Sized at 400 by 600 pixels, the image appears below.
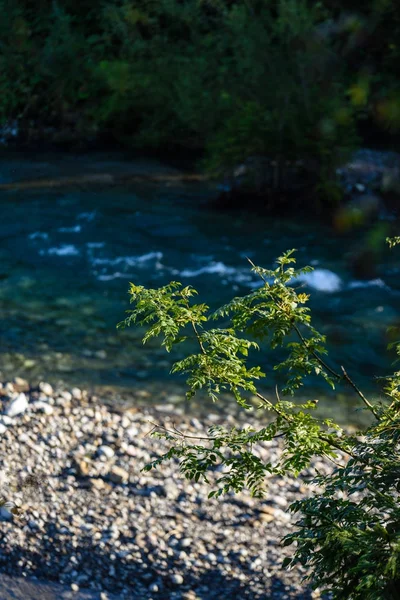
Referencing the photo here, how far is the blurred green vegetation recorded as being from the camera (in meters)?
10.0

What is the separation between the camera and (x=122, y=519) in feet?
13.7

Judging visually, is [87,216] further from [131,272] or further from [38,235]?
[131,272]

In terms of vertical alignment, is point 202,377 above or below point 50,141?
above

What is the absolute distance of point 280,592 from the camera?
3.65 m

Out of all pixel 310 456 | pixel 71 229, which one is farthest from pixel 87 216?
pixel 310 456

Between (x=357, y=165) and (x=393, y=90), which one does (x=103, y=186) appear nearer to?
(x=357, y=165)

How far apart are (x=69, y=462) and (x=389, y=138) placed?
903cm

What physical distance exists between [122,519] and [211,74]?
912 cm

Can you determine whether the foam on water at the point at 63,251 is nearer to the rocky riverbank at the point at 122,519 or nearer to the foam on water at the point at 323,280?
the foam on water at the point at 323,280

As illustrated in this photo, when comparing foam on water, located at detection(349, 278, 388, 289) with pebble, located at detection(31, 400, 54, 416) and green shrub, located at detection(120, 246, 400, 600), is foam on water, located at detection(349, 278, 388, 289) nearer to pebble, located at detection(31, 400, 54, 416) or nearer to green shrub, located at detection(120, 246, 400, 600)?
pebble, located at detection(31, 400, 54, 416)

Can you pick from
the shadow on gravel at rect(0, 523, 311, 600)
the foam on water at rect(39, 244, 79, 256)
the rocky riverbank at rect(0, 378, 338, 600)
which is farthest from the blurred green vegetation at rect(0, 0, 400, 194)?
the shadow on gravel at rect(0, 523, 311, 600)

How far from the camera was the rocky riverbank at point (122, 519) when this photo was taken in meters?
3.73

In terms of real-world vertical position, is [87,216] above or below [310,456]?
below

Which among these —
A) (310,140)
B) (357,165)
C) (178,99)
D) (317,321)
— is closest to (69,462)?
(317,321)
